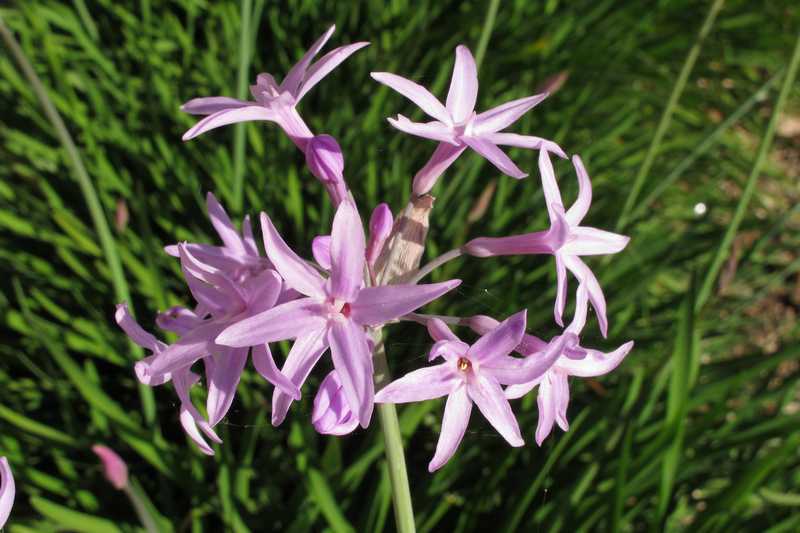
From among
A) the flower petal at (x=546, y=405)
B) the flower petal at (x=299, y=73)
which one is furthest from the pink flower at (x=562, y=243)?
the flower petal at (x=299, y=73)

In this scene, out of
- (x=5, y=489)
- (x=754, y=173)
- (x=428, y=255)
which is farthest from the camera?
(x=428, y=255)

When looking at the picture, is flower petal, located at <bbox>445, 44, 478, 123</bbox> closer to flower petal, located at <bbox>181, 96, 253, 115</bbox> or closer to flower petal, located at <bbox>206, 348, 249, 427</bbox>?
flower petal, located at <bbox>181, 96, 253, 115</bbox>

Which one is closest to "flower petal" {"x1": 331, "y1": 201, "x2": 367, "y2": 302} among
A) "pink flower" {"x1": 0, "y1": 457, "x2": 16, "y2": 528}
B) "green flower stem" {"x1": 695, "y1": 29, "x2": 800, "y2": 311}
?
"pink flower" {"x1": 0, "y1": 457, "x2": 16, "y2": 528}

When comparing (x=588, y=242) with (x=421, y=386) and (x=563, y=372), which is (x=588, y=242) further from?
(x=421, y=386)

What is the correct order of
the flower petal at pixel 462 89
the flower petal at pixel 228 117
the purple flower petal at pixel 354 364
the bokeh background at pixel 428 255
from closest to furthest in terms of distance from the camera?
the purple flower petal at pixel 354 364, the flower petal at pixel 228 117, the flower petal at pixel 462 89, the bokeh background at pixel 428 255

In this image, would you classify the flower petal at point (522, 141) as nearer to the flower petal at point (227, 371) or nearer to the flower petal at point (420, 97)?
the flower petal at point (420, 97)

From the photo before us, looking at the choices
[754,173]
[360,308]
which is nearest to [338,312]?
[360,308]
